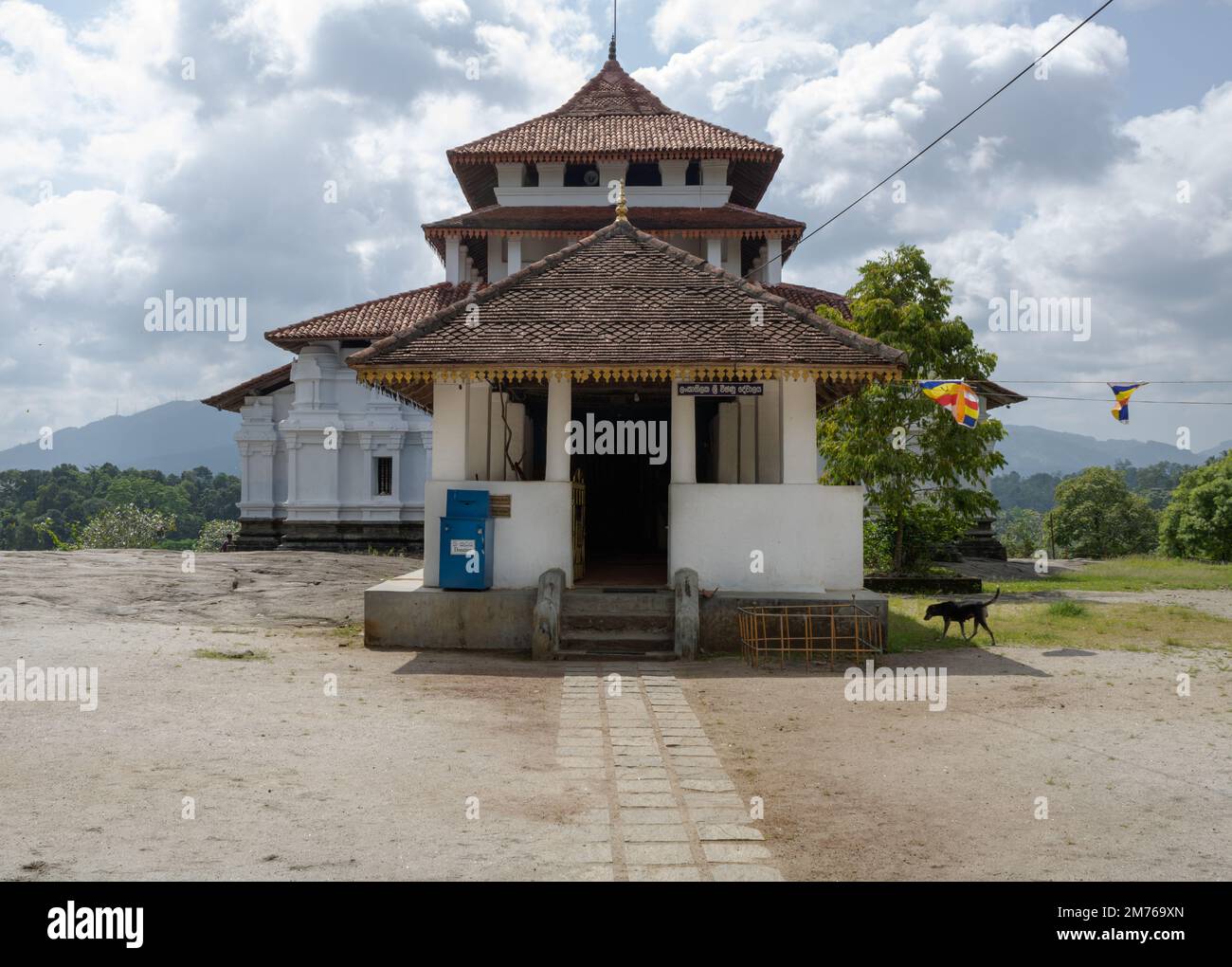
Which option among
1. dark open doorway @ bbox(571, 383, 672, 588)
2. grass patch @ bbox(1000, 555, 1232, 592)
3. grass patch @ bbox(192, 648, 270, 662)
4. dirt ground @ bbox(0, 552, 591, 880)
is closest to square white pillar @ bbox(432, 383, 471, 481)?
dirt ground @ bbox(0, 552, 591, 880)

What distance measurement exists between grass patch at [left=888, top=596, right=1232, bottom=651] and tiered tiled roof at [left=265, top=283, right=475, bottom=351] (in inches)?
712

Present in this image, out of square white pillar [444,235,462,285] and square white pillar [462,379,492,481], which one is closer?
square white pillar [462,379,492,481]

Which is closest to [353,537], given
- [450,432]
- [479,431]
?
[479,431]

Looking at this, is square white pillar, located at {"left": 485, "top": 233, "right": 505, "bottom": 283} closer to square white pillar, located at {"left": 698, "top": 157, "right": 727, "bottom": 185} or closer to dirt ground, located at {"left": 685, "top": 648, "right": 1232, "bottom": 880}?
square white pillar, located at {"left": 698, "top": 157, "right": 727, "bottom": 185}

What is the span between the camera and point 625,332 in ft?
44.3

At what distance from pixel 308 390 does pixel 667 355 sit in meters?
21.9

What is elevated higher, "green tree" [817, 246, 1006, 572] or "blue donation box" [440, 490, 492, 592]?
"green tree" [817, 246, 1006, 572]

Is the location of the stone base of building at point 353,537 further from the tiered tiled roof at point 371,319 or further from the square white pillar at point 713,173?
the square white pillar at point 713,173

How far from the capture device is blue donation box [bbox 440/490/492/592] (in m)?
13.3

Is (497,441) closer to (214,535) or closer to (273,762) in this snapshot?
(273,762)

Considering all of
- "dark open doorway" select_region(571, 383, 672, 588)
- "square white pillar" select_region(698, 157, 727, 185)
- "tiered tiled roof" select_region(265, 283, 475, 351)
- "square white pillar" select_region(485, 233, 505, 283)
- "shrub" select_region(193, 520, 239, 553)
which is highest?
"square white pillar" select_region(698, 157, 727, 185)

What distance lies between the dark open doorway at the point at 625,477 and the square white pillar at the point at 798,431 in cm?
318

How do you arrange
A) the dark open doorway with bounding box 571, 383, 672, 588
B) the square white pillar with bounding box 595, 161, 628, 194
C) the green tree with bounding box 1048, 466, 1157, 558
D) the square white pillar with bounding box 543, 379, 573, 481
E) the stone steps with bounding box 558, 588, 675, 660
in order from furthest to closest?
the green tree with bounding box 1048, 466, 1157, 558 < the square white pillar with bounding box 595, 161, 628, 194 < the dark open doorway with bounding box 571, 383, 672, 588 < the square white pillar with bounding box 543, 379, 573, 481 < the stone steps with bounding box 558, 588, 675, 660

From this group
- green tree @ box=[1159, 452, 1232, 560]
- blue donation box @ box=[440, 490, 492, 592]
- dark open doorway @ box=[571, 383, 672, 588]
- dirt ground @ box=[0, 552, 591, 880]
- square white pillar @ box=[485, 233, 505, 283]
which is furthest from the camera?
green tree @ box=[1159, 452, 1232, 560]
